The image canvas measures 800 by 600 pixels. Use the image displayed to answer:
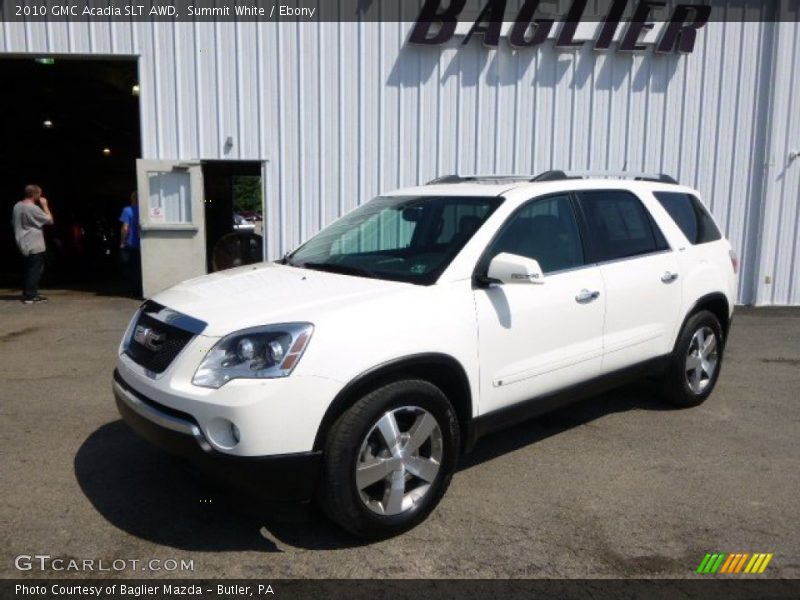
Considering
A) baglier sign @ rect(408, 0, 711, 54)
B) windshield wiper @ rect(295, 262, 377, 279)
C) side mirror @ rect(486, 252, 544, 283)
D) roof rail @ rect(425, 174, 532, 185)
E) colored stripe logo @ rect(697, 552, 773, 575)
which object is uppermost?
baglier sign @ rect(408, 0, 711, 54)

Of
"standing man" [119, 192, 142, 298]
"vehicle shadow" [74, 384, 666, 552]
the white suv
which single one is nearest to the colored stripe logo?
the white suv

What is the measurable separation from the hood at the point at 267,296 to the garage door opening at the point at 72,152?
26.1ft

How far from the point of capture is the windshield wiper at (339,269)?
378 centimetres

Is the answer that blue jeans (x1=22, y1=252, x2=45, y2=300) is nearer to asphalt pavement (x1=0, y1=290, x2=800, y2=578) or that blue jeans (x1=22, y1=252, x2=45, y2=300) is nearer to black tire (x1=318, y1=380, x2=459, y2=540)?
asphalt pavement (x1=0, y1=290, x2=800, y2=578)

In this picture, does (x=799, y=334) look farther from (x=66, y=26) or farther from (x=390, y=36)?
(x=66, y=26)

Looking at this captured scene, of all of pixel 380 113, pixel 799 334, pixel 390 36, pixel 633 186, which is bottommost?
pixel 799 334

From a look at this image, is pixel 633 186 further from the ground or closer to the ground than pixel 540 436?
further from the ground

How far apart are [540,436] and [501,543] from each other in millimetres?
1550

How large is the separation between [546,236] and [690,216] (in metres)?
1.84

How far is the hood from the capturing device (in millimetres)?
3102

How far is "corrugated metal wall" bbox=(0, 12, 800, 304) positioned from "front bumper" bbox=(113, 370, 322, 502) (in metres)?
7.46
